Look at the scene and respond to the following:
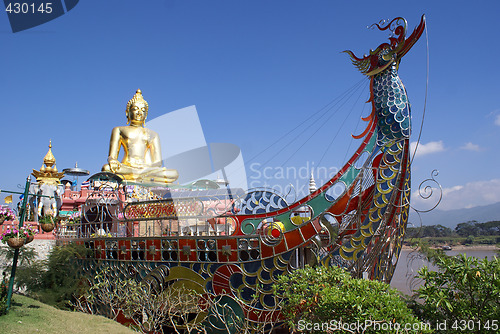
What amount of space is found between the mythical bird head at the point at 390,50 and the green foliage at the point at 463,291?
3890 millimetres

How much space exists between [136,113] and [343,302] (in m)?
15.8

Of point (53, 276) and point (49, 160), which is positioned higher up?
point (49, 160)

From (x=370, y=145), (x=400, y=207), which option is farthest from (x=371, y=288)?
(x=370, y=145)

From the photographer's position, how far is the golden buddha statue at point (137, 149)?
16.7m

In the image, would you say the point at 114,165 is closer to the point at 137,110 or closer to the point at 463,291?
the point at 137,110

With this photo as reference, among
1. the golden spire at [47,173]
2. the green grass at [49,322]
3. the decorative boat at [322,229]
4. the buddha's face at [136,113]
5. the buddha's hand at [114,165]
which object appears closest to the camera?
the decorative boat at [322,229]

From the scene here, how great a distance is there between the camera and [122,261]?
885 cm

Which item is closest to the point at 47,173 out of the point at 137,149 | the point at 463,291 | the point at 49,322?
the point at 137,149

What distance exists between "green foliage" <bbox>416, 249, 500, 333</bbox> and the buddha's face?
53.0 feet

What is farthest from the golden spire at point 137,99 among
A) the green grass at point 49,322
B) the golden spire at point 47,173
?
the green grass at point 49,322

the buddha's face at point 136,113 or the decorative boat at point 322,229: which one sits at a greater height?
the buddha's face at point 136,113

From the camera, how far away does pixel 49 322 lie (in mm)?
7660

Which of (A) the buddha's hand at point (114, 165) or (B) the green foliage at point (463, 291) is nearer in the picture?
(B) the green foliage at point (463, 291)

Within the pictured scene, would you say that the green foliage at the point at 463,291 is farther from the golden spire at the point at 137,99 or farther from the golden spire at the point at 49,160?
the golden spire at the point at 49,160
